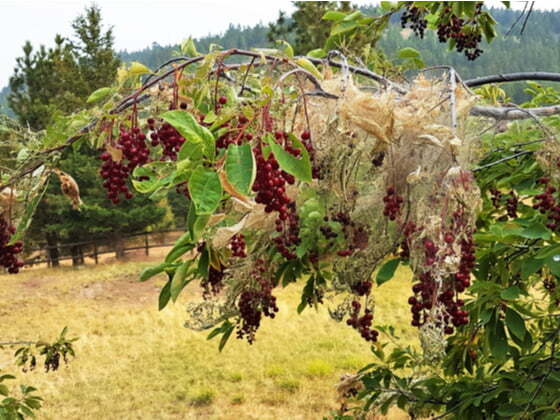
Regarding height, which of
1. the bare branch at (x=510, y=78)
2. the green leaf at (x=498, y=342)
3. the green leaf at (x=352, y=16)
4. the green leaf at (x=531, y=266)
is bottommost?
the green leaf at (x=498, y=342)

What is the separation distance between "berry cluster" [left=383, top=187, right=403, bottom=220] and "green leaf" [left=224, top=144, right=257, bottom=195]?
58 centimetres

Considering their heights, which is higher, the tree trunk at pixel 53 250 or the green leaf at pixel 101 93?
the green leaf at pixel 101 93

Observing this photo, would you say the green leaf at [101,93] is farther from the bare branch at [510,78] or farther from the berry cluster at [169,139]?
the bare branch at [510,78]

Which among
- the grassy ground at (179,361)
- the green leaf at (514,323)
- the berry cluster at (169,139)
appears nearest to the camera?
the berry cluster at (169,139)

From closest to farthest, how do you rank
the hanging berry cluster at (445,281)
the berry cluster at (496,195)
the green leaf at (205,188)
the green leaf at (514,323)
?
the green leaf at (205,188) → the hanging berry cluster at (445,281) → the green leaf at (514,323) → the berry cluster at (496,195)

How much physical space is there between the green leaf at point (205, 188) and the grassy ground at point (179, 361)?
7.68 m

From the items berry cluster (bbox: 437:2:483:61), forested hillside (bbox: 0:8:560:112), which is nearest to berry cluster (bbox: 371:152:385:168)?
berry cluster (bbox: 437:2:483:61)

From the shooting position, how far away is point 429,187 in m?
1.56

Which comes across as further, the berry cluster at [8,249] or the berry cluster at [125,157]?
the berry cluster at [8,249]

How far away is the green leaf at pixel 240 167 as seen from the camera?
1.02 meters

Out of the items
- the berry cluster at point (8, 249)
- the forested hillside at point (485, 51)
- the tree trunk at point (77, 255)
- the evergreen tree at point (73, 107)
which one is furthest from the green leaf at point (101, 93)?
the forested hillside at point (485, 51)

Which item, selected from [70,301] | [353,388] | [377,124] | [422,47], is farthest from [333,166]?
[422,47]

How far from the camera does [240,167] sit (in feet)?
3.43

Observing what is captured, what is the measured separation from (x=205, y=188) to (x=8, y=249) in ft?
4.72
